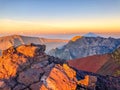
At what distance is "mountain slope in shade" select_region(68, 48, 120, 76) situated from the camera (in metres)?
64.4

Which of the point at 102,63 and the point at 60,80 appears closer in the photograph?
the point at 60,80

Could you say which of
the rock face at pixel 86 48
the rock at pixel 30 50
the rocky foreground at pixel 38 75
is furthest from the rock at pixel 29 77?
the rock face at pixel 86 48

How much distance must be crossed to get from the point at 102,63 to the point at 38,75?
4928cm

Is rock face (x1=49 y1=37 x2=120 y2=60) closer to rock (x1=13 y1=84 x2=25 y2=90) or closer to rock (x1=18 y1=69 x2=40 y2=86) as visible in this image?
rock (x1=18 y1=69 x2=40 y2=86)

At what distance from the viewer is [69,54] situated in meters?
141

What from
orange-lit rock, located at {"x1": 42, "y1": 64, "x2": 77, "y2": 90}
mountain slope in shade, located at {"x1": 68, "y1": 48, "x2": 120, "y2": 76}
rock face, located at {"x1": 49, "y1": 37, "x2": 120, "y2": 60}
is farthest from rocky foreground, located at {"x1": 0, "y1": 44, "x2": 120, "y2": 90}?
rock face, located at {"x1": 49, "y1": 37, "x2": 120, "y2": 60}

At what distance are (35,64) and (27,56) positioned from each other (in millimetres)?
2144

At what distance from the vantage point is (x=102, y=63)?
2992 inches

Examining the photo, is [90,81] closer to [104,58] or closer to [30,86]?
[30,86]

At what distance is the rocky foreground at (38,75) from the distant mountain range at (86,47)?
97.2 metres

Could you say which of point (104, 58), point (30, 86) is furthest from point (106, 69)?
point (30, 86)

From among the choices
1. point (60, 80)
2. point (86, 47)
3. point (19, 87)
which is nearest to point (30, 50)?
point (19, 87)

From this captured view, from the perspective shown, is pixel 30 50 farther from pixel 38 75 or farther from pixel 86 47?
pixel 86 47

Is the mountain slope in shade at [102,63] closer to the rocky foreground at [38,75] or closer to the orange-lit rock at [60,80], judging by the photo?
the rocky foreground at [38,75]
